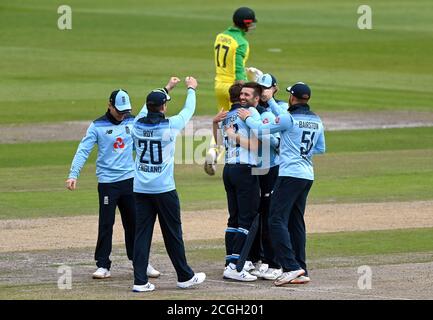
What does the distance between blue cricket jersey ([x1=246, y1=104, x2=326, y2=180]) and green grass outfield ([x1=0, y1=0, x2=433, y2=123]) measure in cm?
1695

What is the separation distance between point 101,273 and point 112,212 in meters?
0.78

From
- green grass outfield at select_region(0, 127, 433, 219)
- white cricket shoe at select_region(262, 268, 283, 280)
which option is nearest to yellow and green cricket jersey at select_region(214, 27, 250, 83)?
green grass outfield at select_region(0, 127, 433, 219)

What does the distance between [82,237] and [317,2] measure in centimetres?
4614

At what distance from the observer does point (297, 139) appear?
48.0ft

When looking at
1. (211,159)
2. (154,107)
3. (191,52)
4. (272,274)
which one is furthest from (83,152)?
(191,52)

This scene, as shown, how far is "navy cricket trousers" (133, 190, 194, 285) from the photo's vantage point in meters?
14.2

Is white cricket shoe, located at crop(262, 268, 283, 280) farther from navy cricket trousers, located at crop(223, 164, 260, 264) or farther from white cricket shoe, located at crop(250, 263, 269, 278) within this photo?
navy cricket trousers, located at crop(223, 164, 260, 264)

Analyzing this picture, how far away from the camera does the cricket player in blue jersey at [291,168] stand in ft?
47.6

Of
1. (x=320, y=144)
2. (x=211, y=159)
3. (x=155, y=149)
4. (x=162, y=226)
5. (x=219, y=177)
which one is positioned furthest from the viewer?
(x=219, y=177)

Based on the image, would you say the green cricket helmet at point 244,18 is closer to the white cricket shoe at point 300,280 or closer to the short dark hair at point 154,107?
the short dark hair at point 154,107

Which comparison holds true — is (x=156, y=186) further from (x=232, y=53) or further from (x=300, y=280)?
(x=232, y=53)

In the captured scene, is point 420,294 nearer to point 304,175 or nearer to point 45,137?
point 304,175

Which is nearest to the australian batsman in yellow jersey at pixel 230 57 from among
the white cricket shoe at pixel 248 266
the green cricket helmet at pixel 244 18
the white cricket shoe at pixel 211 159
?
the green cricket helmet at pixel 244 18

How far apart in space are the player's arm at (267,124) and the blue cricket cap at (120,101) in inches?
54.4
